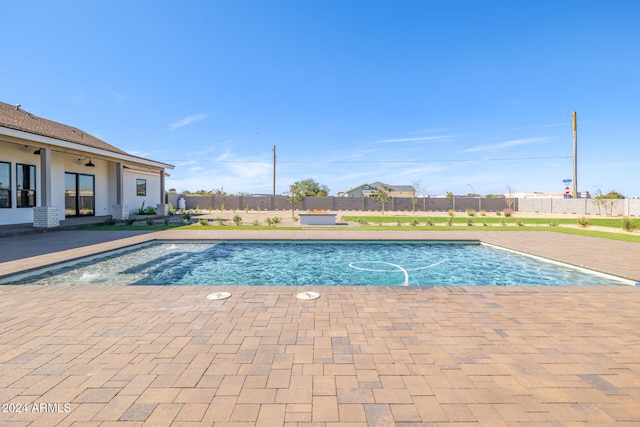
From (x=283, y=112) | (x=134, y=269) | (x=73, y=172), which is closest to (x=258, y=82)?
(x=283, y=112)

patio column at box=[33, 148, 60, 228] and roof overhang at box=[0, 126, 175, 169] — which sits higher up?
roof overhang at box=[0, 126, 175, 169]

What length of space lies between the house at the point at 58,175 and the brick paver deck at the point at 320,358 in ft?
33.8

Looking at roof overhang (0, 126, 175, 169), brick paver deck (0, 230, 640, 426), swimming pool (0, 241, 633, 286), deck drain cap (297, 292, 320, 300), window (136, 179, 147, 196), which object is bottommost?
swimming pool (0, 241, 633, 286)

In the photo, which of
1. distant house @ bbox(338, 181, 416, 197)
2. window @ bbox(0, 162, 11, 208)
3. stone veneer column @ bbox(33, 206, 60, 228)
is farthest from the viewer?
distant house @ bbox(338, 181, 416, 197)

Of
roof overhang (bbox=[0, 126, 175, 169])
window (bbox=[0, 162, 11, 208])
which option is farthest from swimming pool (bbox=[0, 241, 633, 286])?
window (bbox=[0, 162, 11, 208])

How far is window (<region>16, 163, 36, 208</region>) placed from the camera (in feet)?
43.5

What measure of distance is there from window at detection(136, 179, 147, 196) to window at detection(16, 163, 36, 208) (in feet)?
22.7

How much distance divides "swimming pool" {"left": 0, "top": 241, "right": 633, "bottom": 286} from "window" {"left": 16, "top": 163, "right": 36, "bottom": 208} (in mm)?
8871

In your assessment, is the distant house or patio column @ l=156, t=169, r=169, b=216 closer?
patio column @ l=156, t=169, r=169, b=216

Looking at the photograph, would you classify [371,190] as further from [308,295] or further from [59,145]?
[308,295]

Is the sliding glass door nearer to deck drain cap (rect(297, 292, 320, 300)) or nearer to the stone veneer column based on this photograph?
the stone veneer column

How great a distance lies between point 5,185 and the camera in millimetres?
12688

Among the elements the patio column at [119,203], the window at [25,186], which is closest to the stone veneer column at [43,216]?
the window at [25,186]

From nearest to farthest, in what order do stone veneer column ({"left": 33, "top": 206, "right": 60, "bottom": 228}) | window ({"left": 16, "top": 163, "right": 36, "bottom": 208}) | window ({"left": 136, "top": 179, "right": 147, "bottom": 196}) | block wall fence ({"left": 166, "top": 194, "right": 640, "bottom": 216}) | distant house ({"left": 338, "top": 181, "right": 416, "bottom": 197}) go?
stone veneer column ({"left": 33, "top": 206, "right": 60, "bottom": 228})
window ({"left": 16, "top": 163, "right": 36, "bottom": 208})
window ({"left": 136, "top": 179, "right": 147, "bottom": 196})
block wall fence ({"left": 166, "top": 194, "right": 640, "bottom": 216})
distant house ({"left": 338, "top": 181, "right": 416, "bottom": 197})
